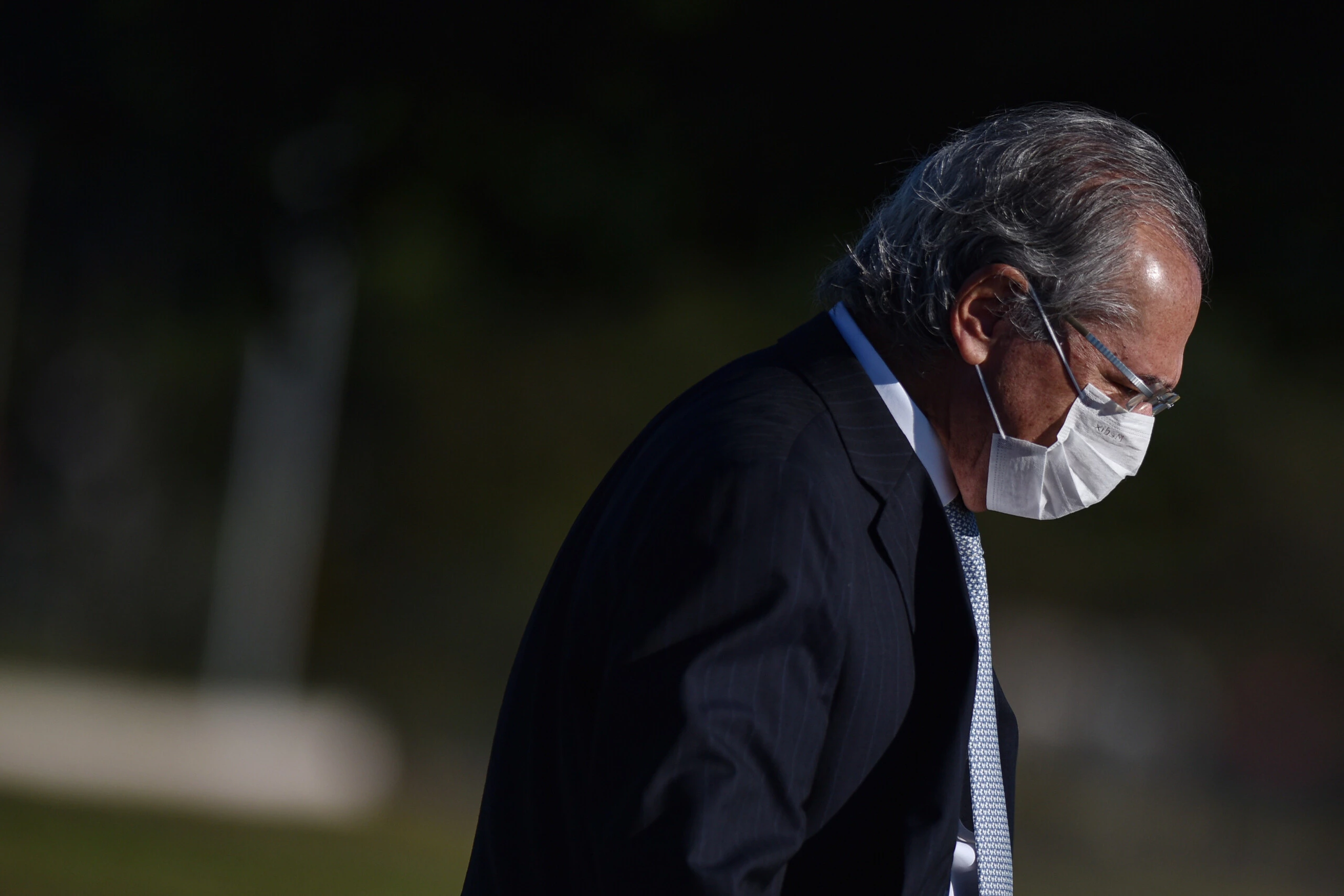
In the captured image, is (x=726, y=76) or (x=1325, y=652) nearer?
(x=726, y=76)

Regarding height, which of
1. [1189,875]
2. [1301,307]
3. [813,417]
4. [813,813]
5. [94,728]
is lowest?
[1189,875]

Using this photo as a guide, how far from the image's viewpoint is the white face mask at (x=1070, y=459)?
216 centimetres

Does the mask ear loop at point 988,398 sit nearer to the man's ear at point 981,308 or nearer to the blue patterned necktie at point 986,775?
the man's ear at point 981,308

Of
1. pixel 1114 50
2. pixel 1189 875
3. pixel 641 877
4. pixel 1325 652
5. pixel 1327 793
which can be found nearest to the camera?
pixel 641 877

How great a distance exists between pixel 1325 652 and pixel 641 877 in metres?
21.6

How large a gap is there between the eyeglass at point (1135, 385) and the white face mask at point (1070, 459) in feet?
0.07

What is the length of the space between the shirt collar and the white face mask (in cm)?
8

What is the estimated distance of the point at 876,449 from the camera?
1887mm

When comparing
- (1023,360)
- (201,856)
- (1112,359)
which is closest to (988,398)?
(1023,360)

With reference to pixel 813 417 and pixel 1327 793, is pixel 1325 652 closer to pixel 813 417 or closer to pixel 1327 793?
pixel 1327 793

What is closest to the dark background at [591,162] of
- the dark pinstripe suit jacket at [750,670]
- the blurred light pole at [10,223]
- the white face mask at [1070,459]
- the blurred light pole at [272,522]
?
the blurred light pole at [10,223]

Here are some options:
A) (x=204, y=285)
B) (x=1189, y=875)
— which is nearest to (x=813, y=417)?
(x=204, y=285)

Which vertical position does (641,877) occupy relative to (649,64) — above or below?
below

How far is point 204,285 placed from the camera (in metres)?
5.36
